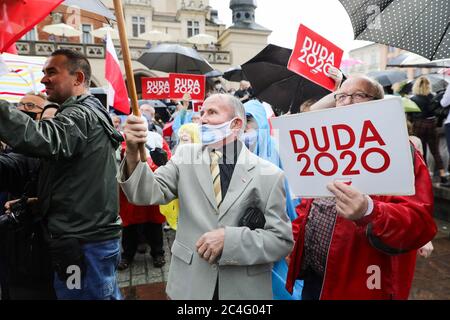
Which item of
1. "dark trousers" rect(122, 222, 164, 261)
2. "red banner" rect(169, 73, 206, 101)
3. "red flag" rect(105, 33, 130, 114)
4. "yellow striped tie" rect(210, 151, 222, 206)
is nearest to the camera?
"yellow striped tie" rect(210, 151, 222, 206)

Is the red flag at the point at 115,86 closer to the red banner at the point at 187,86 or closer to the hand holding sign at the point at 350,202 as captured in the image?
the hand holding sign at the point at 350,202

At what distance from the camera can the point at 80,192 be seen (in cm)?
198

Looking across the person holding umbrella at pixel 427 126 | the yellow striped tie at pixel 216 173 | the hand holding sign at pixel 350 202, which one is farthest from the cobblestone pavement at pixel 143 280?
the person holding umbrella at pixel 427 126

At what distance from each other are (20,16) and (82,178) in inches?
34.5

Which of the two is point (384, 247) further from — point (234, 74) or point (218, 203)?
point (234, 74)

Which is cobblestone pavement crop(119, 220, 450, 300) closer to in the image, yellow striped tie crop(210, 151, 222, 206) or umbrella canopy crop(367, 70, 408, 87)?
yellow striped tie crop(210, 151, 222, 206)

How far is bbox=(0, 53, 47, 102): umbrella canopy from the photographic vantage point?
3.22 m

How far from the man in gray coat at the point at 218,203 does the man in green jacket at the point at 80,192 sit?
16.7 inches

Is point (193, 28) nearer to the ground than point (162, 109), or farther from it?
farther from it

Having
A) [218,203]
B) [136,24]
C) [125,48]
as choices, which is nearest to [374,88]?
[218,203]

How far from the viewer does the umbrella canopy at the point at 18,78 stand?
3.22 meters

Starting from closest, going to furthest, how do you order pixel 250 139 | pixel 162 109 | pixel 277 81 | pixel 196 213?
1. pixel 196 213
2. pixel 250 139
3. pixel 277 81
4. pixel 162 109

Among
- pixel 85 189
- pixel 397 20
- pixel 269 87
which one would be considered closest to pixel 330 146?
pixel 397 20

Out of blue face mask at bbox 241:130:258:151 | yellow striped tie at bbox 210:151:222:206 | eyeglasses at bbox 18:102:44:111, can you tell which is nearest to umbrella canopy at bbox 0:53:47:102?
eyeglasses at bbox 18:102:44:111
